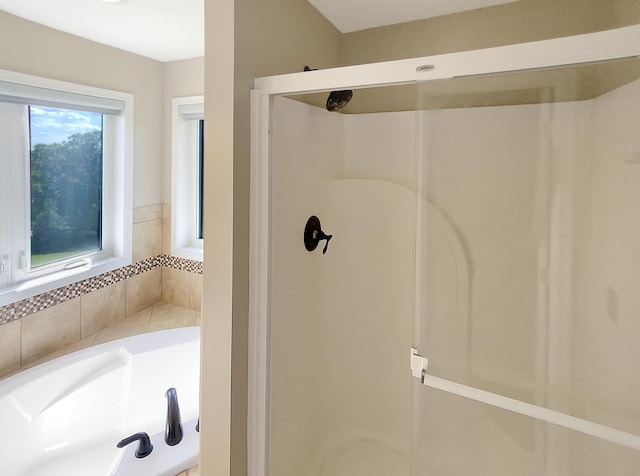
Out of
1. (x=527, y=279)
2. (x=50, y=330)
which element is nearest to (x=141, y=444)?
(x=50, y=330)

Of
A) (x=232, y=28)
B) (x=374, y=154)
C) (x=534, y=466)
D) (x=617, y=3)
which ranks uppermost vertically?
(x=617, y=3)

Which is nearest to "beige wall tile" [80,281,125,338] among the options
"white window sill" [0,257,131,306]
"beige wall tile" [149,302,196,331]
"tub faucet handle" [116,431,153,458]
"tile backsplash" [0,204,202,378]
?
"tile backsplash" [0,204,202,378]

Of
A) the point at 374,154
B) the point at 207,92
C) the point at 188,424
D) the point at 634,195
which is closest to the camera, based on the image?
the point at 634,195

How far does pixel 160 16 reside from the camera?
1.92 meters

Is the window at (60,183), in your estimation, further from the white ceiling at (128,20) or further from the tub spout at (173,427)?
the tub spout at (173,427)

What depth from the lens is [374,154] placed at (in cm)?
184

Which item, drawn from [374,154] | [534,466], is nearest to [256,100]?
[374,154]

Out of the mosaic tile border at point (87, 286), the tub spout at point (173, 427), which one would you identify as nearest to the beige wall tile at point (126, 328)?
the mosaic tile border at point (87, 286)

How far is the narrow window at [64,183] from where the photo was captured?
7.04ft

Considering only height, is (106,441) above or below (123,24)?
below

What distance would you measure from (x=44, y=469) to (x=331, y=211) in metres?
1.73

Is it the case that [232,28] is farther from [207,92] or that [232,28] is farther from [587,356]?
[587,356]

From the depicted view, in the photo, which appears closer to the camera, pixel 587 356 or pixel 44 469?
pixel 587 356

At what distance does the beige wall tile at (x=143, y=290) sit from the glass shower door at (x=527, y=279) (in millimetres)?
2124
